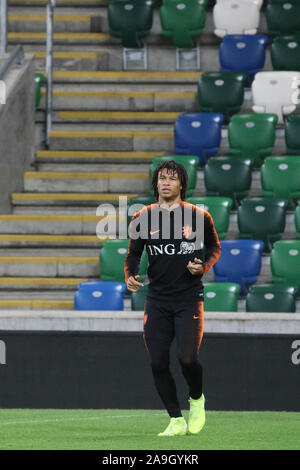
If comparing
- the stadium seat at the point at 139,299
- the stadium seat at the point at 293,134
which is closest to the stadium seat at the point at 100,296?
the stadium seat at the point at 139,299

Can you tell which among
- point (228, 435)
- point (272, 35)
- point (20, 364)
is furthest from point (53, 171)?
point (228, 435)

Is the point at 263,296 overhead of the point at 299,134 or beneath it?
beneath

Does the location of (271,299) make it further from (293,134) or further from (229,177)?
(293,134)

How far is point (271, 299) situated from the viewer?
31.7ft

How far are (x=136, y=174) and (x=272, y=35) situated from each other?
2.90 meters

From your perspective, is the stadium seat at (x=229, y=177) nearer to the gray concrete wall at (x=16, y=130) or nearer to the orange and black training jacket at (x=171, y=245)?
the gray concrete wall at (x=16, y=130)

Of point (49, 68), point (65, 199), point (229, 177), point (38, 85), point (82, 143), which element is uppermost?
point (49, 68)

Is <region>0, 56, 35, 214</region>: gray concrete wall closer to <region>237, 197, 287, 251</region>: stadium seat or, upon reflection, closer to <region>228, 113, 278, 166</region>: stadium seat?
<region>228, 113, 278, 166</region>: stadium seat

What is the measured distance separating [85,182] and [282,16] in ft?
11.0

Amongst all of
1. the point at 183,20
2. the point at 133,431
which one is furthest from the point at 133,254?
the point at 183,20

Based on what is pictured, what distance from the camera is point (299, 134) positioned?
11.7 metres

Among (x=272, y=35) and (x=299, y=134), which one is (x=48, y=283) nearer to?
(x=299, y=134)

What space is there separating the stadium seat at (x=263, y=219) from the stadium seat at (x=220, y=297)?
1.23 m

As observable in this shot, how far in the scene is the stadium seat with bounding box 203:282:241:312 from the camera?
951 cm
